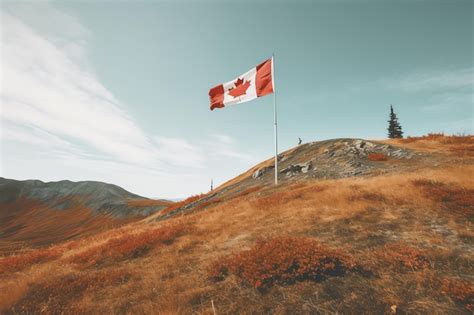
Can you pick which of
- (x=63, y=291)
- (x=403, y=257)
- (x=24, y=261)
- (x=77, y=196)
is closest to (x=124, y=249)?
(x=63, y=291)

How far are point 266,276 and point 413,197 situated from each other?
30.1 ft

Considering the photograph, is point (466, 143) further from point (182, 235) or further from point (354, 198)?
point (182, 235)

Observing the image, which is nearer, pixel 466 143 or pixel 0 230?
pixel 466 143

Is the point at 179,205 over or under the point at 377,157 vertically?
under

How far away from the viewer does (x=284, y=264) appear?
233 inches

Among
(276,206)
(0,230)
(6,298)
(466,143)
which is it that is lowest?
(0,230)

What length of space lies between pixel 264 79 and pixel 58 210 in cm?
6523

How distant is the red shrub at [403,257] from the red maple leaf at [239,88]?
53.1ft

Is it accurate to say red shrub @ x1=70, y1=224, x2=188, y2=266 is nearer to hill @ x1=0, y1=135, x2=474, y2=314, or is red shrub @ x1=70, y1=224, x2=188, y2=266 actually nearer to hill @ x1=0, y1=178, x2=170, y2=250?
hill @ x1=0, y1=135, x2=474, y2=314

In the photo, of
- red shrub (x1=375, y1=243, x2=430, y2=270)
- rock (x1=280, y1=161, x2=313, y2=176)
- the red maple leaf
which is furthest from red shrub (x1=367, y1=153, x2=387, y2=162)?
red shrub (x1=375, y1=243, x2=430, y2=270)

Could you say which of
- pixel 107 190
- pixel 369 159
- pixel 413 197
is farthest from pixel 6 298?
pixel 107 190

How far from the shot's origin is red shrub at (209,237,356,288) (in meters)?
5.61

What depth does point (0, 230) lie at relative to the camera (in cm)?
4547

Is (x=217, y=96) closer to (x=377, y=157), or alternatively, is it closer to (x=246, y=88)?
(x=246, y=88)
